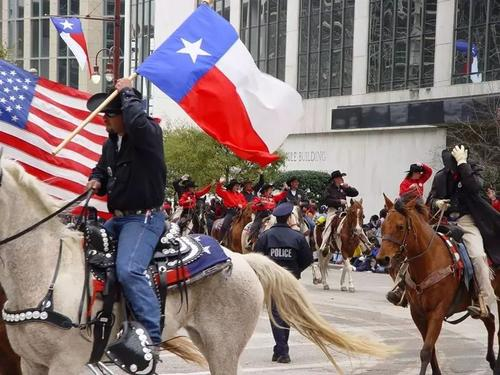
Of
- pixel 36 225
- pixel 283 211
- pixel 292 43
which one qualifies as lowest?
pixel 283 211

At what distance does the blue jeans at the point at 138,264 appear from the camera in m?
6.48

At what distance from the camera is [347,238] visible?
21453 millimetres

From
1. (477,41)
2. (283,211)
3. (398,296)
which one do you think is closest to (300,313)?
(398,296)

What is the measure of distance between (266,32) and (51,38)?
35.6m

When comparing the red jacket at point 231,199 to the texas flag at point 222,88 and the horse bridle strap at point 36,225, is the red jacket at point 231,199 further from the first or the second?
the horse bridle strap at point 36,225

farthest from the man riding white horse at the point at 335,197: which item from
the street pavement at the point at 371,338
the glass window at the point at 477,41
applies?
the glass window at the point at 477,41

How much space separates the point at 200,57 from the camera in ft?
26.4

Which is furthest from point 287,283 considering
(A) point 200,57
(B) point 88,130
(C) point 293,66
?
(C) point 293,66

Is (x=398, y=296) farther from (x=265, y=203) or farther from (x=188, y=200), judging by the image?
(x=188, y=200)

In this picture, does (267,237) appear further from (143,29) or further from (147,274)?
(143,29)

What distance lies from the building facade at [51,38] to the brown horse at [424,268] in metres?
68.2

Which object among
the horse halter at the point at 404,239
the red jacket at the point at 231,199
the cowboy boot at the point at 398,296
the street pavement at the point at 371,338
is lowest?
the street pavement at the point at 371,338

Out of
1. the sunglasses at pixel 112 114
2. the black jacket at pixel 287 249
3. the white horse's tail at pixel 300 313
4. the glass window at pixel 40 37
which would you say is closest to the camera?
the sunglasses at pixel 112 114

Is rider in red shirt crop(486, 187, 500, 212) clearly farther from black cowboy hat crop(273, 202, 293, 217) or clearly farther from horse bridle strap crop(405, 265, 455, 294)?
horse bridle strap crop(405, 265, 455, 294)
